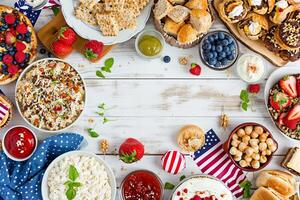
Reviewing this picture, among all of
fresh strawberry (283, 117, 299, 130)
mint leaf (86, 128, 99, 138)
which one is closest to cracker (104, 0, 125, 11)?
mint leaf (86, 128, 99, 138)

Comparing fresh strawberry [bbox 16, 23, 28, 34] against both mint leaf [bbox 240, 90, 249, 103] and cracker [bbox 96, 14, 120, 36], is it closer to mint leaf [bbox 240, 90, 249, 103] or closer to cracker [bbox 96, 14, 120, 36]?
cracker [bbox 96, 14, 120, 36]

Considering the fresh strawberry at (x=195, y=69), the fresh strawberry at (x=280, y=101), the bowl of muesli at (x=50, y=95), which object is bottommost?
the bowl of muesli at (x=50, y=95)

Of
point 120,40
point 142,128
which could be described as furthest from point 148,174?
point 120,40

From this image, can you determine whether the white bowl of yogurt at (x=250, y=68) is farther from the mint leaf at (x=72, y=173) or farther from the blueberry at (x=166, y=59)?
the mint leaf at (x=72, y=173)

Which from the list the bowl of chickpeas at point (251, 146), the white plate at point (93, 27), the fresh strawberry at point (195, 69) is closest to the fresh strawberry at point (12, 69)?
the white plate at point (93, 27)

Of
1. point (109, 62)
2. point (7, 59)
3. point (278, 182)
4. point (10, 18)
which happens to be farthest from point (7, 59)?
point (278, 182)

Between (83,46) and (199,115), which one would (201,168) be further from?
(83,46)

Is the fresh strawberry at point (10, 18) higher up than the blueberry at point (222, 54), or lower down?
higher up

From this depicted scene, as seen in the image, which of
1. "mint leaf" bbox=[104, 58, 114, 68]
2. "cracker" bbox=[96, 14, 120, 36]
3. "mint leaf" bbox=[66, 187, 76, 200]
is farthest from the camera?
"mint leaf" bbox=[104, 58, 114, 68]
